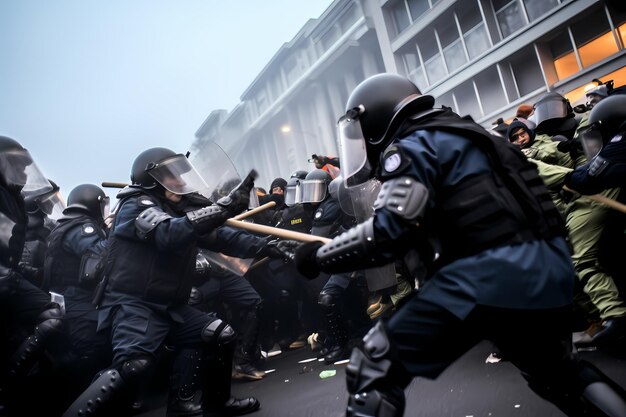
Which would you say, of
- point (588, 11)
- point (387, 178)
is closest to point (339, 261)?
point (387, 178)

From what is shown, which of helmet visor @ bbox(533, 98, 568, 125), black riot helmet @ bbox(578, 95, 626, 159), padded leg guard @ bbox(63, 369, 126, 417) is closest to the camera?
padded leg guard @ bbox(63, 369, 126, 417)

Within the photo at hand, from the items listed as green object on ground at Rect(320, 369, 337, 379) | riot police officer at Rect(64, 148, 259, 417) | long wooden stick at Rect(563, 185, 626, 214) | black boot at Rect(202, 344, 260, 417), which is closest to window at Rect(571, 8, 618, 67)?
long wooden stick at Rect(563, 185, 626, 214)

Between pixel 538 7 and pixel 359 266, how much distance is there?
16.8 m

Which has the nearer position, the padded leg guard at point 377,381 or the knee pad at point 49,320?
the padded leg guard at point 377,381

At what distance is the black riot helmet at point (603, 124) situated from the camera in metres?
3.62

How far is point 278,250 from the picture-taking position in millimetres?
4699

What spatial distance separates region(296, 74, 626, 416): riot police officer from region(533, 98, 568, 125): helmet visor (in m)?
3.71

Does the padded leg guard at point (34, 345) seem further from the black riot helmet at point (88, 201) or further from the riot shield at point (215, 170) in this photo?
the riot shield at point (215, 170)

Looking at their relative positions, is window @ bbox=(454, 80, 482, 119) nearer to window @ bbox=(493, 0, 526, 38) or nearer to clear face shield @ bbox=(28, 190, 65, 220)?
window @ bbox=(493, 0, 526, 38)

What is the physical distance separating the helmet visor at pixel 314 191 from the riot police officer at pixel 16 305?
315cm

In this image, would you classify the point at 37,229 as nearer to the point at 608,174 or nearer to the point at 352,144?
the point at 352,144

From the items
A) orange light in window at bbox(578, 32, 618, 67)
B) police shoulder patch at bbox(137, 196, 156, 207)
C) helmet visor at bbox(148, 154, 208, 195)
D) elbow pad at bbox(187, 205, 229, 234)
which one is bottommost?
elbow pad at bbox(187, 205, 229, 234)

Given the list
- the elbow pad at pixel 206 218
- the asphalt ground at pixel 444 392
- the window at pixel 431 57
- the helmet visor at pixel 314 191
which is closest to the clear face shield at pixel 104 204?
the asphalt ground at pixel 444 392

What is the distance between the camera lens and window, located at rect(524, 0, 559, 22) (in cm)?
1514
